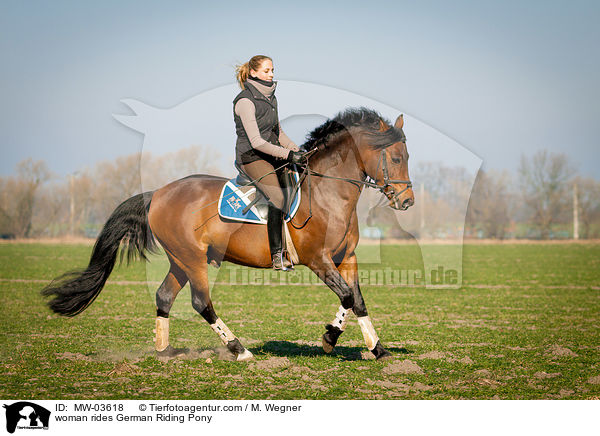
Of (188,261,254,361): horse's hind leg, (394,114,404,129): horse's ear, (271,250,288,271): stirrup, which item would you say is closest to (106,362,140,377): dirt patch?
(188,261,254,361): horse's hind leg

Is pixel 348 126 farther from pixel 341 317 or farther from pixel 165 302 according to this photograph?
pixel 165 302

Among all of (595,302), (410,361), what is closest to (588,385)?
(410,361)

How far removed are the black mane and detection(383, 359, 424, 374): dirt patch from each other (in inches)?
106

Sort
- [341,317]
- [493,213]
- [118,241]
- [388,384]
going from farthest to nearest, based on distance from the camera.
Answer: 1. [493,213]
2. [118,241]
3. [341,317]
4. [388,384]

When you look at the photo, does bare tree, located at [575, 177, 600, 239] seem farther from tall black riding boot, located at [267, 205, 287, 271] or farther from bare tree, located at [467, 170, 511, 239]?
tall black riding boot, located at [267, 205, 287, 271]

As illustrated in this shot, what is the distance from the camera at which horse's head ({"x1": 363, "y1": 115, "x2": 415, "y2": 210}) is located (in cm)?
650

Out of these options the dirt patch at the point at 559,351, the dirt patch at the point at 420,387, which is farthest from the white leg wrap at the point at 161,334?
the dirt patch at the point at 559,351

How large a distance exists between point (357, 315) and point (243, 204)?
2.07 metres

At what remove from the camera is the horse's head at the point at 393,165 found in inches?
256

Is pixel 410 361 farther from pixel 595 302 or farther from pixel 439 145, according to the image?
pixel 595 302

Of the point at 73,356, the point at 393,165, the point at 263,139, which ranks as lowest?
the point at 73,356

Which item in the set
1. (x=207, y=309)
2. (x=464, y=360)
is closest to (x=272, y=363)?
(x=207, y=309)

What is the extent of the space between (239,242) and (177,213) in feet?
3.43

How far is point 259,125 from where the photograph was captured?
22.0ft
